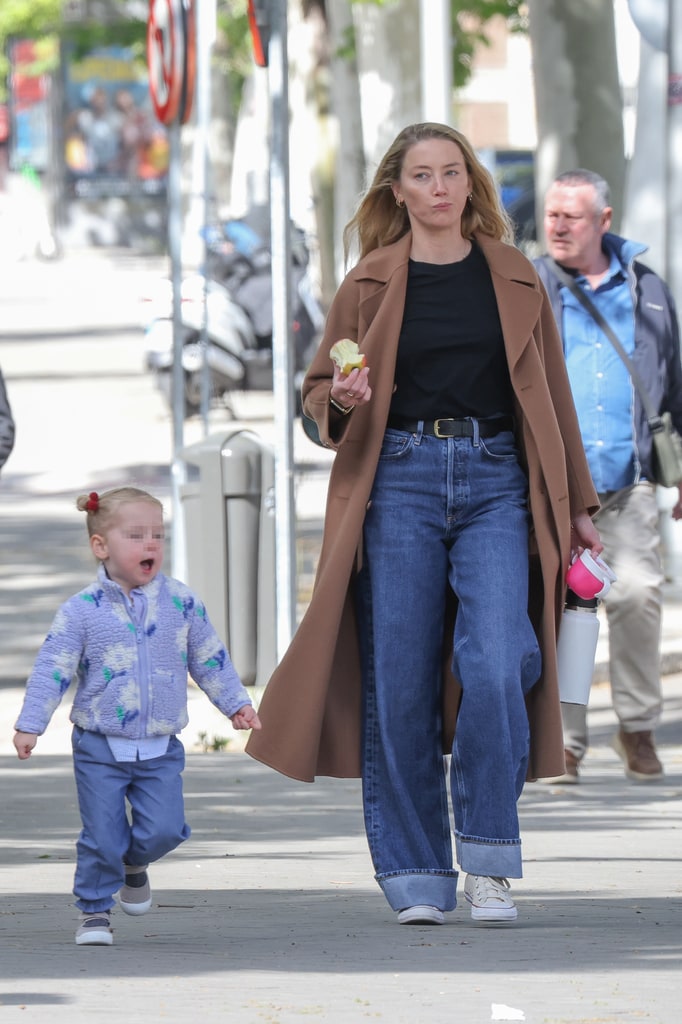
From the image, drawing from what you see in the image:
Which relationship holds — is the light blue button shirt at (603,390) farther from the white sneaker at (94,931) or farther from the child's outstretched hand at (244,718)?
the white sneaker at (94,931)

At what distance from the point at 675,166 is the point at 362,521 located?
7.18 metres

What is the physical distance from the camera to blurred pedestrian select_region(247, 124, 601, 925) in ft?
16.9

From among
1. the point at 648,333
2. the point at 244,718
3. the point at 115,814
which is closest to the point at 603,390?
the point at 648,333

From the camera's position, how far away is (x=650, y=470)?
7.56 meters

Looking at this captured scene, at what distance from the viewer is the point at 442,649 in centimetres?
528

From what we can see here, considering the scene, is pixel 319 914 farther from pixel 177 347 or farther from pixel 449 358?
pixel 177 347

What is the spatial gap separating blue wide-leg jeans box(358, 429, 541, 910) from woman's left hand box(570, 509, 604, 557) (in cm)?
24

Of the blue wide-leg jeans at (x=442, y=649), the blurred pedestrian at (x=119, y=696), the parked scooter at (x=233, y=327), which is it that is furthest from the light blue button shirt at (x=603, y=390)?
the parked scooter at (x=233, y=327)

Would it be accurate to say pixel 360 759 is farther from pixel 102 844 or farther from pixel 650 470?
pixel 650 470

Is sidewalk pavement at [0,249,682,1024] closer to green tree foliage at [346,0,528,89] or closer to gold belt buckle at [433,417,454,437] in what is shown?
gold belt buckle at [433,417,454,437]

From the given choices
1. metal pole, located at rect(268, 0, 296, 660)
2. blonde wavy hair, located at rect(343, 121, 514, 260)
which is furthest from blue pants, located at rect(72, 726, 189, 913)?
metal pole, located at rect(268, 0, 296, 660)

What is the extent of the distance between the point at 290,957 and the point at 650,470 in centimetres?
322

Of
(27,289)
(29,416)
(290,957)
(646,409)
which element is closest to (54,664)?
(290,957)

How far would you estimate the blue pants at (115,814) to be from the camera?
491 cm
